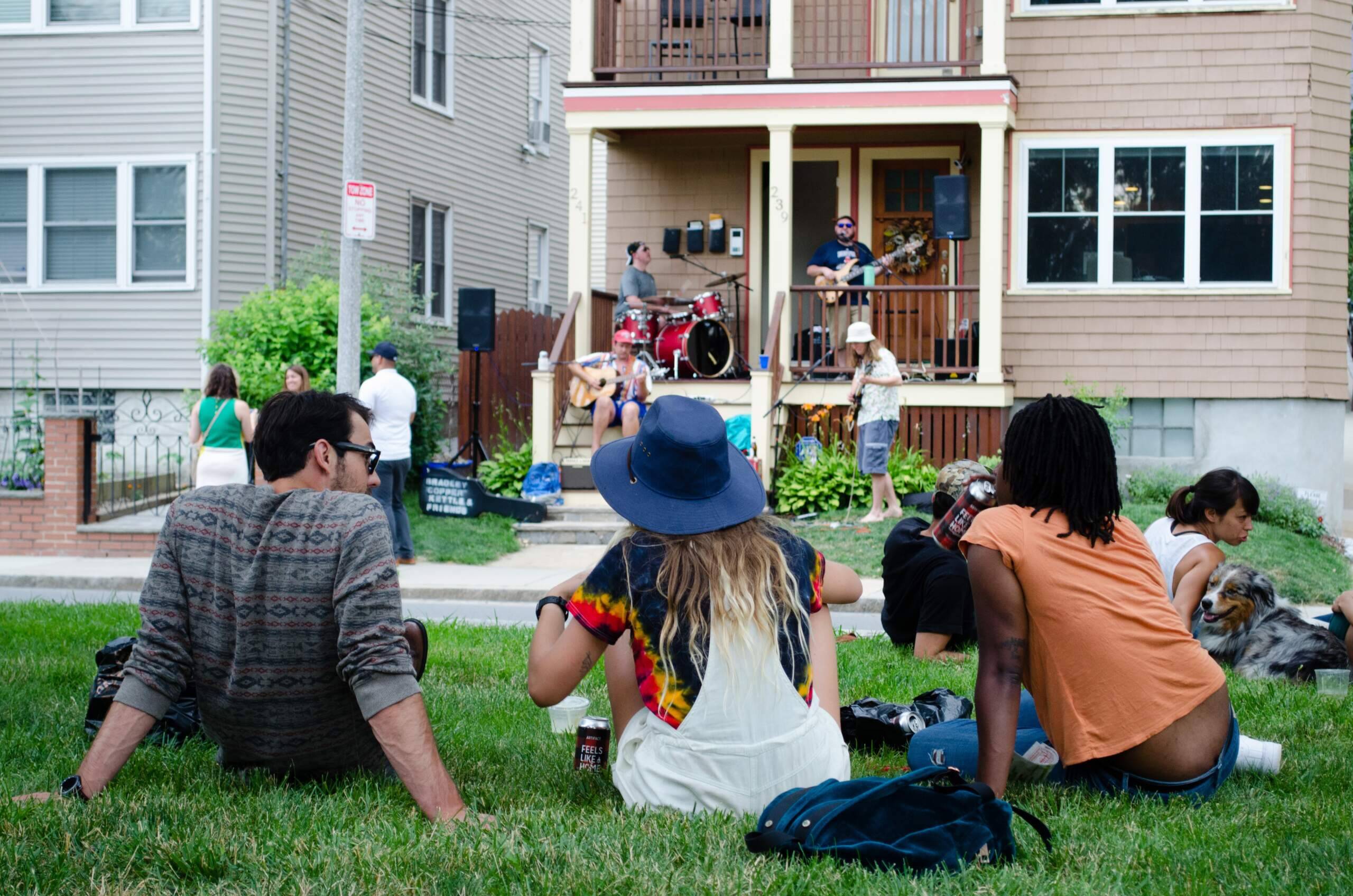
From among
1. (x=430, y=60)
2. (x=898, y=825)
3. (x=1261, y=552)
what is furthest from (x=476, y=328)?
(x=898, y=825)

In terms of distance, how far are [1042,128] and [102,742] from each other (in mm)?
14380

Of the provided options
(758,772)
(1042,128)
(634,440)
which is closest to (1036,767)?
(758,772)

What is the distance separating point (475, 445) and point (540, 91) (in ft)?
34.6

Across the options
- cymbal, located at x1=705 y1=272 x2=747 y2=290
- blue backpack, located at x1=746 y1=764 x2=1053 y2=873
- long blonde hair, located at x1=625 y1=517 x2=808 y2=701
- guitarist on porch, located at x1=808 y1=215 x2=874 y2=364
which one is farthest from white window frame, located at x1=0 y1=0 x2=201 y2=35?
blue backpack, located at x1=746 y1=764 x2=1053 y2=873

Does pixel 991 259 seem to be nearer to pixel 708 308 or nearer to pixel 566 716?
pixel 708 308

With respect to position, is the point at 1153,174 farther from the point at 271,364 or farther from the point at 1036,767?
the point at 1036,767

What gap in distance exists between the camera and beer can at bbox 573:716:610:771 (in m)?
4.54

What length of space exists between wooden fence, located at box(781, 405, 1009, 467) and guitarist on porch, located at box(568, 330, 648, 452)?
67.7 inches

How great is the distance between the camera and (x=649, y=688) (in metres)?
3.77

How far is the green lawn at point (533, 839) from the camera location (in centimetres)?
335

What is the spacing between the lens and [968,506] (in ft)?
18.9

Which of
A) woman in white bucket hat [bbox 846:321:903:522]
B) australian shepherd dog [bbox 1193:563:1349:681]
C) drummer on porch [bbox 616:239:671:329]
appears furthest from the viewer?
drummer on porch [bbox 616:239:671:329]

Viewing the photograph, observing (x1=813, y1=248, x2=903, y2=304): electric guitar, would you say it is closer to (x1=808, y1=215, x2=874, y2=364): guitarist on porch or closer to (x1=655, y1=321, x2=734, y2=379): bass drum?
(x1=808, y1=215, x2=874, y2=364): guitarist on porch

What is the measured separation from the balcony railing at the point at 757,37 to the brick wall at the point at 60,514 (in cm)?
714
